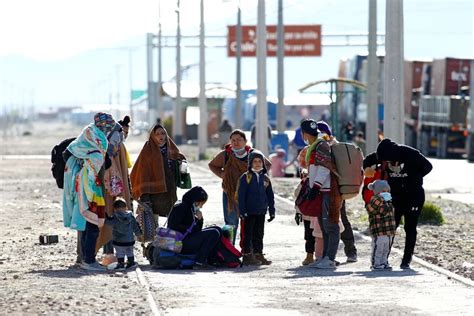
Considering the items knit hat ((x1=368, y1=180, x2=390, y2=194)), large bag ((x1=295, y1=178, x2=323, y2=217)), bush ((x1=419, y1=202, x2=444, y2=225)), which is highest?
knit hat ((x1=368, y1=180, x2=390, y2=194))

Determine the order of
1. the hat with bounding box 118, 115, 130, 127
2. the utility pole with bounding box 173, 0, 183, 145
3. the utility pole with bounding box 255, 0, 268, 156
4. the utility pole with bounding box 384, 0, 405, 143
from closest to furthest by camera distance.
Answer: the hat with bounding box 118, 115, 130, 127 → the utility pole with bounding box 384, 0, 405, 143 → the utility pole with bounding box 255, 0, 268, 156 → the utility pole with bounding box 173, 0, 183, 145

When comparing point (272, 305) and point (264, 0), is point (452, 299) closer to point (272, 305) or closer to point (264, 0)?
point (272, 305)

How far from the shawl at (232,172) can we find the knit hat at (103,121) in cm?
178

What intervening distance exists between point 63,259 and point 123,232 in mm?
1426

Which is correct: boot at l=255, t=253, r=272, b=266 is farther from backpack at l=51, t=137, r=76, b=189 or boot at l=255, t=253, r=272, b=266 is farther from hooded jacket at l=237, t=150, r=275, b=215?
backpack at l=51, t=137, r=76, b=189

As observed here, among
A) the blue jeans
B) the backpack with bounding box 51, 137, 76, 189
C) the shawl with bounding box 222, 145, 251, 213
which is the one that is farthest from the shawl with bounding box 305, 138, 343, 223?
the backpack with bounding box 51, 137, 76, 189

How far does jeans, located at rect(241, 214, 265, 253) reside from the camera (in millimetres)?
17344

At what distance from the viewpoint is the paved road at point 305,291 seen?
13.3m

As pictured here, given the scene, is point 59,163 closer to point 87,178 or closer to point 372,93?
point 87,178

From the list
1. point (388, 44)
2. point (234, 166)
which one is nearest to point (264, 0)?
point (388, 44)

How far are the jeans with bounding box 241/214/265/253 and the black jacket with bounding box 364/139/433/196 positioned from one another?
1510 millimetres

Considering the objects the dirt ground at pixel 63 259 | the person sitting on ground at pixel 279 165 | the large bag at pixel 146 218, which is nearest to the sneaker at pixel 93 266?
the dirt ground at pixel 63 259

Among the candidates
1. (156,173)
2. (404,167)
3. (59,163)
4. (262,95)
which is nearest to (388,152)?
(404,167)

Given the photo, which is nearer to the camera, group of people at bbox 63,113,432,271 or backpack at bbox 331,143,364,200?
group of people at bbox 63,113,432,271
